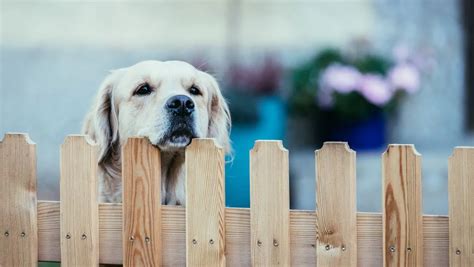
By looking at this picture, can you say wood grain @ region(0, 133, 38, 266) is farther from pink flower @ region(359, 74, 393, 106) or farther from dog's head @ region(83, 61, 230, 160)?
pink flower @ region(359, 74, 393, 106)

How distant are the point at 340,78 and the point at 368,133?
545 mm

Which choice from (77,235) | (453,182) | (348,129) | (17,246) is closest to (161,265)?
(77,235)

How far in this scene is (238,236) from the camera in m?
2.79

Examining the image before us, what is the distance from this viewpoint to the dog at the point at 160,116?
9.95 feet

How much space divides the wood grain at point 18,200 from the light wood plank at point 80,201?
0.38 ft

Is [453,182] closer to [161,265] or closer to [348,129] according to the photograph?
[161,265]

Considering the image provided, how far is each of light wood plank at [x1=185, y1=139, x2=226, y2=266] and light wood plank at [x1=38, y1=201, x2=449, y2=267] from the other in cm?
4

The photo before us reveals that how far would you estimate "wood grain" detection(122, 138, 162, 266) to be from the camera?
2.84m

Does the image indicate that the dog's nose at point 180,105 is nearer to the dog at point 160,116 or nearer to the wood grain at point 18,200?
the dog at point 160,116

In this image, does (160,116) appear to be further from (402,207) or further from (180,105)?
(402,207)

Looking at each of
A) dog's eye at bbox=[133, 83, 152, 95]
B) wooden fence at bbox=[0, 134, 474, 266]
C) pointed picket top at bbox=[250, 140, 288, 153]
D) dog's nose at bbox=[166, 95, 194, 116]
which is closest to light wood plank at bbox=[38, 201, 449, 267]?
wooden fence at bbox=[0, 134, 474, 266]

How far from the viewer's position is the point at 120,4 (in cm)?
891

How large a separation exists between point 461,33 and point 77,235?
6327 millimetres

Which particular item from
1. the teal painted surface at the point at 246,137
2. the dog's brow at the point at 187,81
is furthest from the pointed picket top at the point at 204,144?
the teal painted surface at the point at 246,137
